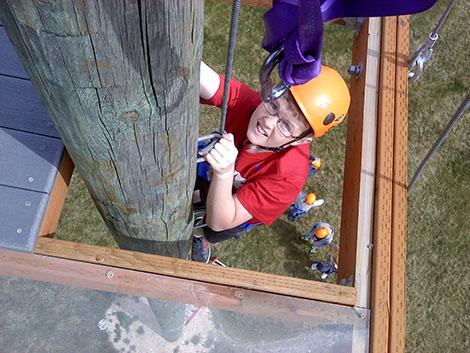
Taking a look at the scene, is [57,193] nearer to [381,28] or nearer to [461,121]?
[381,28]

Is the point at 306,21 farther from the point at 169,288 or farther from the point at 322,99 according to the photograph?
the point at 169,288

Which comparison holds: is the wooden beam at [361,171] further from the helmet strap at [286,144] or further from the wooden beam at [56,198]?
the wooden beam at [56,198]

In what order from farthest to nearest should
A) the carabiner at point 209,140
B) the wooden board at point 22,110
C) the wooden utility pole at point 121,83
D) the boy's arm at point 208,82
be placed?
the boy's arm at point 208,82 → the wooden board at point 22,110 → the carabiner at point 209,140 → the wooden utility pole at point 121,83

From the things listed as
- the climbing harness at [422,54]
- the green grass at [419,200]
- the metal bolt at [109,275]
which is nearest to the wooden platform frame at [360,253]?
the metal bolt at [109,275]

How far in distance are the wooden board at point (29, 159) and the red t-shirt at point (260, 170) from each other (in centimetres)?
76

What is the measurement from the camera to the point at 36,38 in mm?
1000

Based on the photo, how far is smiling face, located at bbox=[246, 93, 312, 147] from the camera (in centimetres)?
215

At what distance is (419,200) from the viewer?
4547 mm

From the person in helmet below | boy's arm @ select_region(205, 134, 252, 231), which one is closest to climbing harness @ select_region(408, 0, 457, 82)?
the person in helmet below

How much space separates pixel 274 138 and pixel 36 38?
1345mm

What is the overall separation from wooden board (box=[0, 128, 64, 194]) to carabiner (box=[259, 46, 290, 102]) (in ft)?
2.98

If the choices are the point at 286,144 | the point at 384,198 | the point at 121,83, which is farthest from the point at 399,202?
the point at 121,83

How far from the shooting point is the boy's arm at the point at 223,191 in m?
1.88

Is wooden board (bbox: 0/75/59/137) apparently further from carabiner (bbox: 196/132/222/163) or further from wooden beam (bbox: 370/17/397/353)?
wooden beam (bbox: 370/17/397/353)
